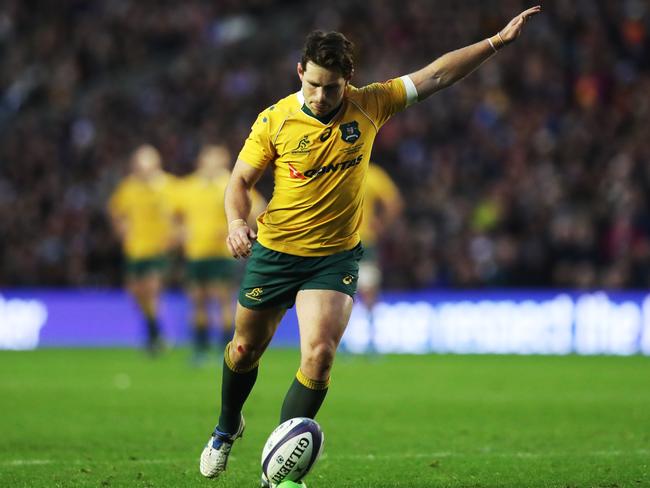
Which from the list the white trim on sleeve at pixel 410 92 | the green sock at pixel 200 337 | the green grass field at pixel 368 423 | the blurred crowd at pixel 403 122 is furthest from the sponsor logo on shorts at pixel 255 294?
the blurred crowd at pixel 403 122

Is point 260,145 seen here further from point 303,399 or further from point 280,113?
point 303,399

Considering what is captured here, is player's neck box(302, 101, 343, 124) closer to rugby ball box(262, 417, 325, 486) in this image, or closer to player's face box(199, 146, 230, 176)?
rugby ball box(262, 417, 325, 486)

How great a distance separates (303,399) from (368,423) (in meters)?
3.38

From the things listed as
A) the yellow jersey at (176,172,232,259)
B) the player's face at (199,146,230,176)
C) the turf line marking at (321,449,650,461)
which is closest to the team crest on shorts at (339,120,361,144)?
the turf line marking at (321,449,650,461)

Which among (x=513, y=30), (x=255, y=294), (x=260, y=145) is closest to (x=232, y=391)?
(x=255, y=294)

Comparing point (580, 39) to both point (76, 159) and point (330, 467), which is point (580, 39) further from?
point (330, 467)

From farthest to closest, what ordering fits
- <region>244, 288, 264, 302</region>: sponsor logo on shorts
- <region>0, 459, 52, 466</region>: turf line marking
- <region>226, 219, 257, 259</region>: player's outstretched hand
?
<region>0, 459, 52, 466</region>: turf line marking
<region>244, 288, 264, 302</region>: sponsor logo on shorts
<region>226, 219, 257, 259</region>: player's outstretched hand

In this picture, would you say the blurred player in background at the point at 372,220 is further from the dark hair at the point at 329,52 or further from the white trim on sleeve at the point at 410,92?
the dark hair at the point at 329,52

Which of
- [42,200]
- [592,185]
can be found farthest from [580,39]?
[42,200]

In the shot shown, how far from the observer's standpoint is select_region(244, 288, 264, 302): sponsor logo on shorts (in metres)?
6.22

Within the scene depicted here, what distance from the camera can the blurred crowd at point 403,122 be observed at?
61.5 ft

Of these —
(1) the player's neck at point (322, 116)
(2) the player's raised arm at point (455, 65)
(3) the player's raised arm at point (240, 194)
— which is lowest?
(3) the player's raised arm at point (240, 194)

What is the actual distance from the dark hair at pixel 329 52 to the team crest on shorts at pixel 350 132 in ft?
0.98

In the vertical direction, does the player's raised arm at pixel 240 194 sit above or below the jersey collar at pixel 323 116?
below
